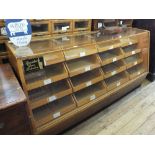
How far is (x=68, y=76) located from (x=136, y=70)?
5.24 feet

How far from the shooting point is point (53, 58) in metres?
1.80

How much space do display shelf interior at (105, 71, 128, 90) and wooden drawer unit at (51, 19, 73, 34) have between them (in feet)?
3.06

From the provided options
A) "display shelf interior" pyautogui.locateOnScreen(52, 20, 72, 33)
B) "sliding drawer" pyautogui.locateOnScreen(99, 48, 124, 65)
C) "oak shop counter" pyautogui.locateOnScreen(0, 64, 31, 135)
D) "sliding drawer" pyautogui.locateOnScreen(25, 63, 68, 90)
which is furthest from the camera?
"sliding drawer" pyautogui.locateOnScreen(99, 48, 124, 65)

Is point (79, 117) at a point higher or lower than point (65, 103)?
lower

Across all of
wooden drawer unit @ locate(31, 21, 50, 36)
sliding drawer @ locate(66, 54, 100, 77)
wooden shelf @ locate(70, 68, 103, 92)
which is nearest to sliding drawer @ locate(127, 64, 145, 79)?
wooden shelf @ locate(70, 68, 103, 92)

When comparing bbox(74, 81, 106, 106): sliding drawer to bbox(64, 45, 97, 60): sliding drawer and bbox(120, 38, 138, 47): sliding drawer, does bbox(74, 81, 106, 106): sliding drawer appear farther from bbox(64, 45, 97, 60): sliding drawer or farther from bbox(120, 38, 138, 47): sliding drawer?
bbox(120, 38, 138, 47): sliding drawer

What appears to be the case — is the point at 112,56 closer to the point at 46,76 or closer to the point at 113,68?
the point at 113,68

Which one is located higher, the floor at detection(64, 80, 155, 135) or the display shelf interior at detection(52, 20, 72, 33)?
the display shelf interior at detection(52, 20, 72, 33)

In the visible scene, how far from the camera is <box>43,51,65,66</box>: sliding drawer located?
1747mm

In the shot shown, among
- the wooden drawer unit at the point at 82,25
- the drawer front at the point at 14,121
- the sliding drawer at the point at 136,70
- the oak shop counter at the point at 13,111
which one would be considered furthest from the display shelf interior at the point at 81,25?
the drawer front at the point at 14,121
